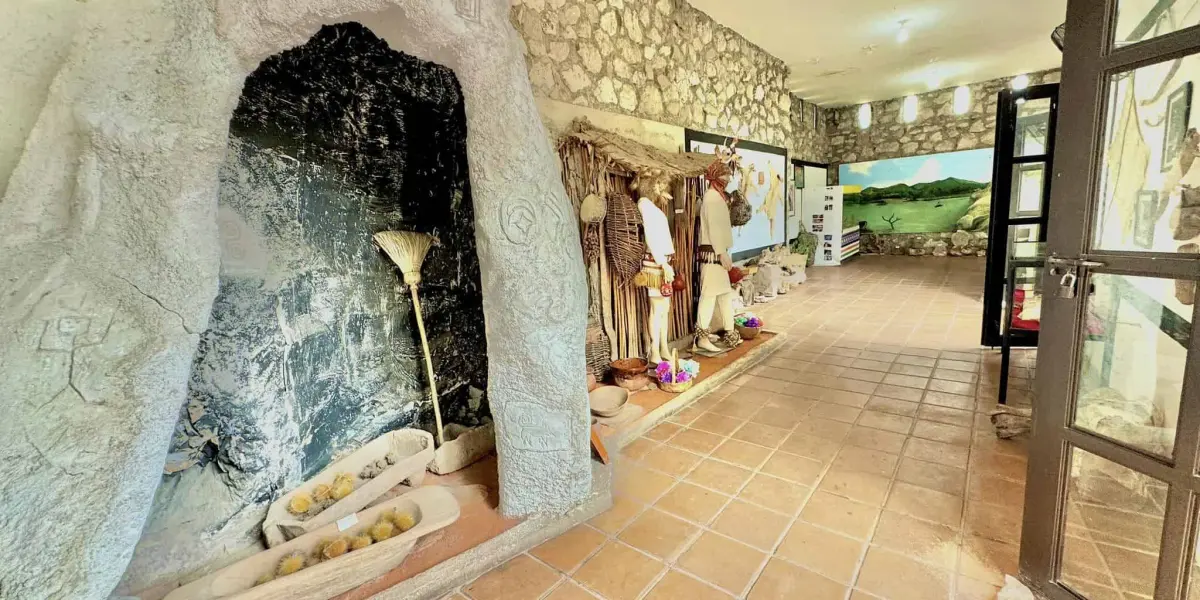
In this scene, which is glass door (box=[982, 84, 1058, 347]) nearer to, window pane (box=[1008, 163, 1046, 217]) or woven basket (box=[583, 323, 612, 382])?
window pane (box=[1008, 163, 1046, 217])

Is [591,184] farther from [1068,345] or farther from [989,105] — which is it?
[989,105]

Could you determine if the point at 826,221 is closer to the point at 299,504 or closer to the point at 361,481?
the point at 361,481

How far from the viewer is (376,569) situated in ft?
5.59

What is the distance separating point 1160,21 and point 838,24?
5344 millimetres

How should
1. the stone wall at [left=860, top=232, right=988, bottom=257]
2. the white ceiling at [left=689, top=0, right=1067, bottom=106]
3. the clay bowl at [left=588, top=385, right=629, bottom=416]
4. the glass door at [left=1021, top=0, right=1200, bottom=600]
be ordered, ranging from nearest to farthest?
1. the glass door at [left=1021, top=0, right=1200, bottom=600]
2. the clay bowl at [left=588, top=385, right=629, bottom=416]
3. the white ceiling at [left=689, top=0, right=1067, bottom=106]
4. the stone wall at [left=860, top=232, right=988, bottom=257]

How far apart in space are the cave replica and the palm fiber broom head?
0.09 meters

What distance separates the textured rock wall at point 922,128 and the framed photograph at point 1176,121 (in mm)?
9860

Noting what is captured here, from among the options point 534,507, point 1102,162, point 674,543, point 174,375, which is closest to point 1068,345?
point 1102,162

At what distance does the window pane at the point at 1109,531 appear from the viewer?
1.37m

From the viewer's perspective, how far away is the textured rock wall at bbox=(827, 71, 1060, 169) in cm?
920

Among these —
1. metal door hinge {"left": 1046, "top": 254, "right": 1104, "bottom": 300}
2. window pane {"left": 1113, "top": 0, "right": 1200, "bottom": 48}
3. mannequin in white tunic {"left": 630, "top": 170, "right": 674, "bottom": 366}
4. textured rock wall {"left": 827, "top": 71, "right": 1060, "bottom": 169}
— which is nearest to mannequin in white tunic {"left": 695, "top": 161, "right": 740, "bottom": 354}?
mannequin in white tunic {"left": 630, "top": 170, "right": 674, "bottom": 366}

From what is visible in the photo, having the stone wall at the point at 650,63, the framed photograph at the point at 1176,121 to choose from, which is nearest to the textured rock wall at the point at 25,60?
the stone wall at the point at 650,63

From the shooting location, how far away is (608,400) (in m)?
3.14

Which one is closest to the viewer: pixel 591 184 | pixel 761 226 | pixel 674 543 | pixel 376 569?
pixel 376 569
